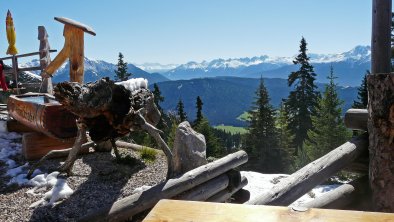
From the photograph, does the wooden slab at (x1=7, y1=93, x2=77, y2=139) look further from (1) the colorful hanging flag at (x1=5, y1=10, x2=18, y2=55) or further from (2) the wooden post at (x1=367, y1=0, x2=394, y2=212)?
(1) the colorful hanging flag at (x1=5, y1=10, x2=18, y2=55)

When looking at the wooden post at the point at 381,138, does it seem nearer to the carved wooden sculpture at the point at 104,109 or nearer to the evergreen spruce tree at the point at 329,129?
the carved wooden sculpture at the point at 104,109

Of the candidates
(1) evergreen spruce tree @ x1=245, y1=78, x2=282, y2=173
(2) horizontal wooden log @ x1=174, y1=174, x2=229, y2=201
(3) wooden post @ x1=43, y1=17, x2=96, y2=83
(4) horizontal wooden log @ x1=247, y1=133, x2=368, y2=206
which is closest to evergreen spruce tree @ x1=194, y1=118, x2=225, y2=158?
(1) evergreen spruce tree @ x1=245, y1=78, x2=282, y2=173

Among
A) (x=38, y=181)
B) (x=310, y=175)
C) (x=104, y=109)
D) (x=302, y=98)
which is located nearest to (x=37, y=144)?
(x=38, y=181)

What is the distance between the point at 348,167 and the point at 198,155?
8.71 feet

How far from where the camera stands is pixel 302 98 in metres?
42.4

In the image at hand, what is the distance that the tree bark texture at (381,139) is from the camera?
12.4 ft

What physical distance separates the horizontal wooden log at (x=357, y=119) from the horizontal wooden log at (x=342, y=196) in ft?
2.38

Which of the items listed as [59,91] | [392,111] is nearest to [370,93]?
[392,111]

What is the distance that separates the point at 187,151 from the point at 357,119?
2891mm

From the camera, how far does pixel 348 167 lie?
4.84m

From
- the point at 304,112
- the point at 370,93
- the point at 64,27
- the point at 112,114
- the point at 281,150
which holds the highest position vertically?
the point at 64,27

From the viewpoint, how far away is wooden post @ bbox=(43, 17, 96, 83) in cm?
904

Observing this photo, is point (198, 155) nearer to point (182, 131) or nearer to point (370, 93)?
point (182, 131)

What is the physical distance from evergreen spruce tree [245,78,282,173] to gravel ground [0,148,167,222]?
97.8 ft
